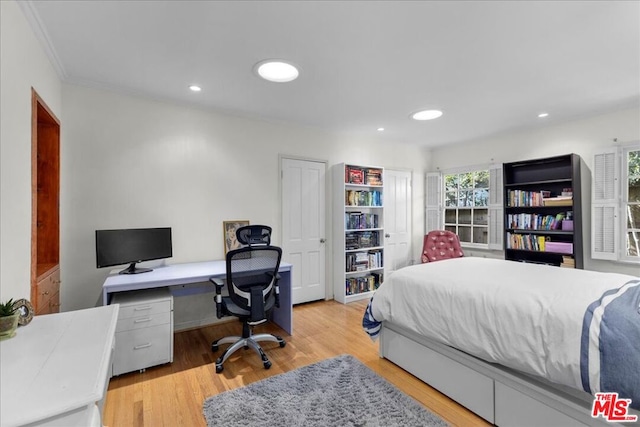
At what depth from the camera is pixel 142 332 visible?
94.0 inches

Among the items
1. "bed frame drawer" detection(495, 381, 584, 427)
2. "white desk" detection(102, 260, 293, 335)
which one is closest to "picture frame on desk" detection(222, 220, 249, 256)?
"white desk" detection(102, 260, 293, 335)

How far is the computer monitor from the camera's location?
8.36 feet

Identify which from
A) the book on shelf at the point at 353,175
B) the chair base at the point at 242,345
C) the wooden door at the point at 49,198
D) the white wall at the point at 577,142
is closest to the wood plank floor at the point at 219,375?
the chair base at the point at 242,345

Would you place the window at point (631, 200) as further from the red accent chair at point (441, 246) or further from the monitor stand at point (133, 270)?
the monitor stand at point (133, 270)

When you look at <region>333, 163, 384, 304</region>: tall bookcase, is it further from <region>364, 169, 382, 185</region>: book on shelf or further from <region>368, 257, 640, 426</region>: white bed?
<region>368, 257, 640, 426</region>: white bed

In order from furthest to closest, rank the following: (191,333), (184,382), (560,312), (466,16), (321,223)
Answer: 1. (321,223)
2. (191,333)
3. (184,382)
4. (466,16)
5. (560,312)

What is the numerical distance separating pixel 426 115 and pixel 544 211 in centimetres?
226

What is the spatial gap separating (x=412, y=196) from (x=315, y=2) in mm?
4086

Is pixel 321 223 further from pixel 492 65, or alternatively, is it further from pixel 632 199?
pixel 632 199

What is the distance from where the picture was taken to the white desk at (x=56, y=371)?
829mm

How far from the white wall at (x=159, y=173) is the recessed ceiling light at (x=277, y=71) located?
115 centimetres

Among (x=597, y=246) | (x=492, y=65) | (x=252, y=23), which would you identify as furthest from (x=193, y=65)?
(x=597, y=246)

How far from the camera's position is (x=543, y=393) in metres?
1.54

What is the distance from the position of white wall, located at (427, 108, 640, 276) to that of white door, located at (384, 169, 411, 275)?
118 cm
